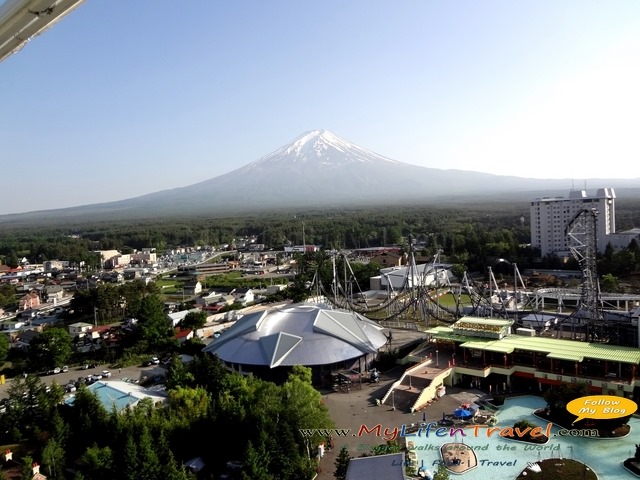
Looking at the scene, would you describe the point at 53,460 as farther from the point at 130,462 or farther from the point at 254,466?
the point at 254,466

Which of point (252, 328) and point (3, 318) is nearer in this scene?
point (252, 328)

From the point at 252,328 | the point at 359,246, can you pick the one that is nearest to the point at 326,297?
the point at 252,328

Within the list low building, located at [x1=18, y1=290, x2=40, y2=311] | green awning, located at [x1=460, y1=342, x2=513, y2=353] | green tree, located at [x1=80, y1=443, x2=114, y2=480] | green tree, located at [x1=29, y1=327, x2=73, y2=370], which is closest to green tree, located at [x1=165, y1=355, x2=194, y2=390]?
green tree, located at [x1=80, y1=443, x2=114, y2=480]

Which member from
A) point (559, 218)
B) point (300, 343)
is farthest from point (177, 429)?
point (559, 218)

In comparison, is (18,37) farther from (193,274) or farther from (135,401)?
(193,274)

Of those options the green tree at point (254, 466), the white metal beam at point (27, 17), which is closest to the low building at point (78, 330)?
the green tree at point (254, 466)

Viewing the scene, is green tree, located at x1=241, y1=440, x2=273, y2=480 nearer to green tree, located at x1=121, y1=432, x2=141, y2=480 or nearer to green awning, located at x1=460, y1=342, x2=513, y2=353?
green tree, located at x1=121, y1=432, x2=141, y2=480
